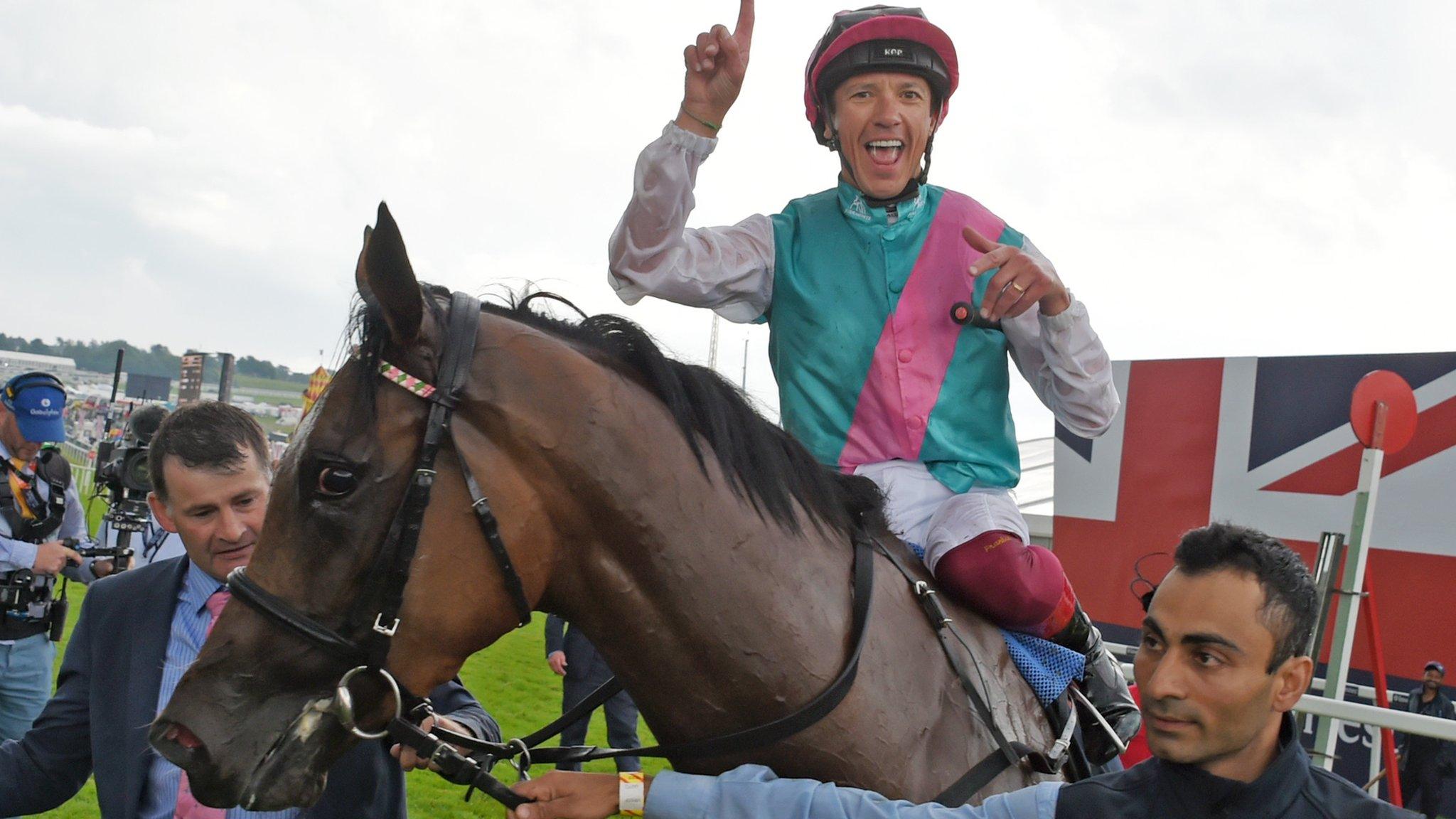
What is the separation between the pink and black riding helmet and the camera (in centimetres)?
202

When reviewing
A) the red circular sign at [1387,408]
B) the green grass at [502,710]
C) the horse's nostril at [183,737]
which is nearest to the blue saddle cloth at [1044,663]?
the horse's nostril at [183,737]

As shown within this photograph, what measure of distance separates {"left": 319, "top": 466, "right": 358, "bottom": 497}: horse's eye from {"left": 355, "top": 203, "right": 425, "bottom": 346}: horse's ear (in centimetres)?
20

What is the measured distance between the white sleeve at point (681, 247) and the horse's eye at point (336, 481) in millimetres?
665

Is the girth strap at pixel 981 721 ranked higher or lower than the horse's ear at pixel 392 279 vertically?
lower

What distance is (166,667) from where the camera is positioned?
1854 millimetres

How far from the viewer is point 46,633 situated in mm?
4391

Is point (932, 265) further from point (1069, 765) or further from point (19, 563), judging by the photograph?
point (19, 563)

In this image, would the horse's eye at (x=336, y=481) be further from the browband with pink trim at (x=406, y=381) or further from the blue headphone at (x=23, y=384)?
the blue headphone at (x=23, y=384)

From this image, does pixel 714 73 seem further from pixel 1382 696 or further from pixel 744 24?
pixel 1382 696

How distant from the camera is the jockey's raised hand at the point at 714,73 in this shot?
1.65 metres

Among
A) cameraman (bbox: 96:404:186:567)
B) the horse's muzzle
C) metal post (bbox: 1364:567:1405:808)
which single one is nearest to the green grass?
cameraman (bbox: 96:404:186:567)

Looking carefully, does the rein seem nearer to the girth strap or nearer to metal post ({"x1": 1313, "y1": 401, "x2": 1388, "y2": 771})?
the girth strap

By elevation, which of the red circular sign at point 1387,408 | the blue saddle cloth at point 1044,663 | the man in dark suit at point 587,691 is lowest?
the man in dark suit at point 587,691

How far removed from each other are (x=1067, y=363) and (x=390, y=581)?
4.21 ft
